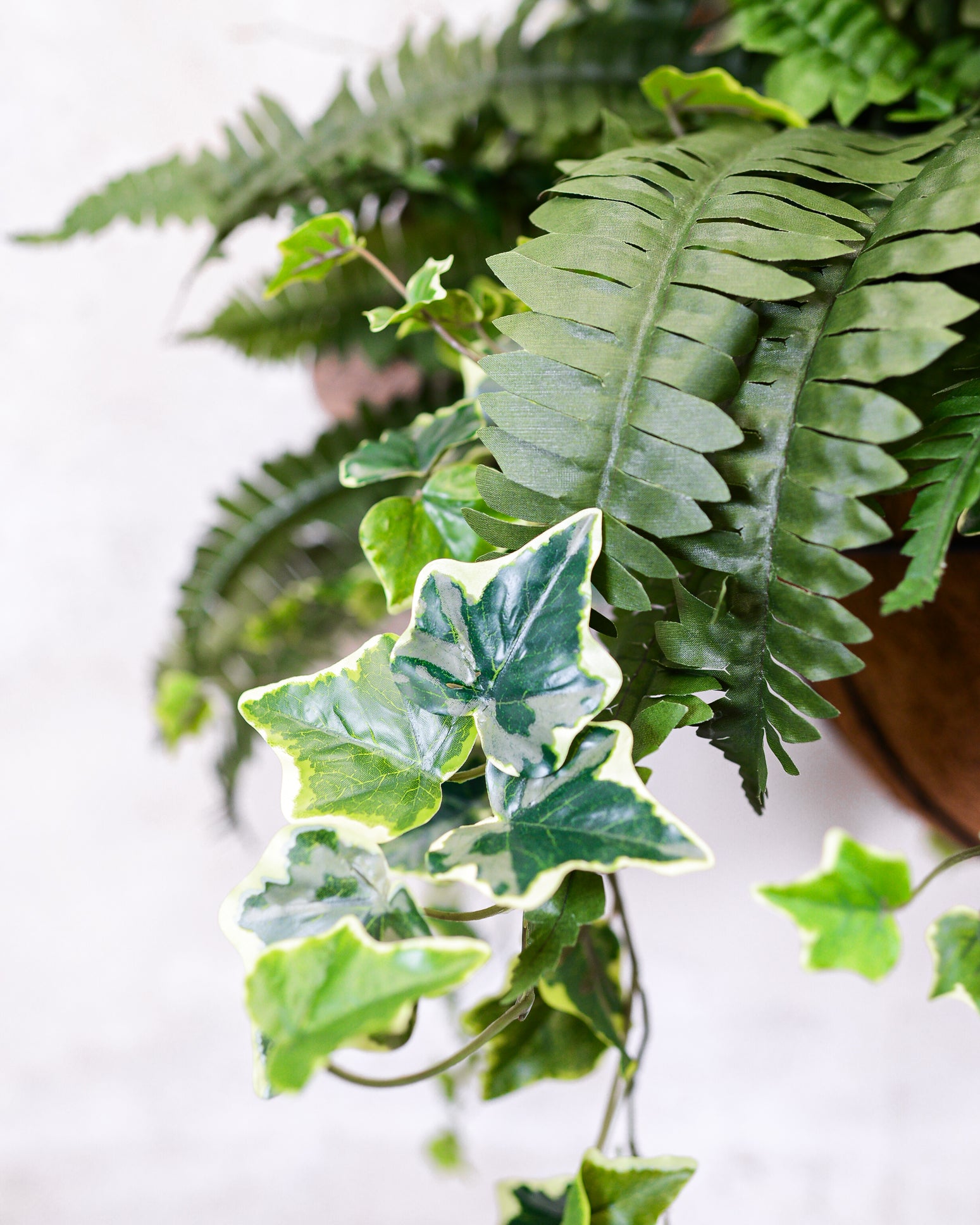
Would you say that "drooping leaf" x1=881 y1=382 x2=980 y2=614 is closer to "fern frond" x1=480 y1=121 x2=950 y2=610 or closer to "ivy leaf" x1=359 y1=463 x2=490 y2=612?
"fern frond" x1=480 y1=121 x2=950 y2=610

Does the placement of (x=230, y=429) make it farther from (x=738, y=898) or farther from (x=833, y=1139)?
(x=833, y=1139)

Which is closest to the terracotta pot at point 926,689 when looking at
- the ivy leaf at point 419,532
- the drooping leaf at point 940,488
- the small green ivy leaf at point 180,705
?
the drooping leaf at point 940,488

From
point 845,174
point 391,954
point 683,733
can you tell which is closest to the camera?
point 391,954

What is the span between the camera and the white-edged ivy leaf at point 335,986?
0.23 m

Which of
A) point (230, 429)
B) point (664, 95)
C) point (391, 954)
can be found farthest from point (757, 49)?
point (230, 429)

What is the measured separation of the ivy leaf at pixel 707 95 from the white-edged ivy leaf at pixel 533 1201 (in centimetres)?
59

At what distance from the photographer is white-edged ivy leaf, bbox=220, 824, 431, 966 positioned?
0.31m

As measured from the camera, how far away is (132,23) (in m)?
1.07

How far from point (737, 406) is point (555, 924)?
0.21 meters

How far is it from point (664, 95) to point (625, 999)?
53cm

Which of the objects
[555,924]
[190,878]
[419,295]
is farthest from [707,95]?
[190,878]

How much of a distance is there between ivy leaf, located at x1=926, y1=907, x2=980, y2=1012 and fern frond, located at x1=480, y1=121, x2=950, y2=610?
0.15 metres

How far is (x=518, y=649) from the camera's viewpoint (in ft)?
1.06

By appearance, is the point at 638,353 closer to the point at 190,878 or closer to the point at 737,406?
the point at 737,406
